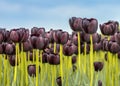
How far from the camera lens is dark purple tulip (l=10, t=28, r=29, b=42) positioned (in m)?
3.60

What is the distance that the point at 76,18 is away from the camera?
3.57 metres

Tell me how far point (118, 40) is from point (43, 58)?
906mm

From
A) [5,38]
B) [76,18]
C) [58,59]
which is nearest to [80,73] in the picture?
[58,59]

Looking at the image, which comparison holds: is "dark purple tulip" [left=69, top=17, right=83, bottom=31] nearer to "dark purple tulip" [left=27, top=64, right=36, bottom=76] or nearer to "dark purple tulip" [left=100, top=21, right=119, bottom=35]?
"dark purple tulip" [left=100, top=21, right=119, bottom=35]

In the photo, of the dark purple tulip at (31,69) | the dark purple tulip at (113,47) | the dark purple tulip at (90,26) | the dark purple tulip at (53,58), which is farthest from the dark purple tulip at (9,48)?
the dark purple tulip at (113,47)

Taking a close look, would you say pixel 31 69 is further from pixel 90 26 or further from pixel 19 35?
pixel 90 26

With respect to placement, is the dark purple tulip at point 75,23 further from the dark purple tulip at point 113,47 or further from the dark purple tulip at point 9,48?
the dark purple tulip at point 9,48

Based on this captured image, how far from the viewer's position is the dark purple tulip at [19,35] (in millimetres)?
3600

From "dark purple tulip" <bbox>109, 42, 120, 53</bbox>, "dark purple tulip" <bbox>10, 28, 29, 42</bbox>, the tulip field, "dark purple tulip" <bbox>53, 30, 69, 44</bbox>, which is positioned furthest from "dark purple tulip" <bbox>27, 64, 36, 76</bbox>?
"dark purple tulip" <bbox>109, 42, 120, 53</bbox>

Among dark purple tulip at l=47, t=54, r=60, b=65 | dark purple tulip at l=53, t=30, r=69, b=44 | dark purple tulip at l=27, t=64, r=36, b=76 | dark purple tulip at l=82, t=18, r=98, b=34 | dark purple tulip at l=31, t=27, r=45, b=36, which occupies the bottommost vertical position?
dark purple tulip at l=27, t=64, r=36, b=76

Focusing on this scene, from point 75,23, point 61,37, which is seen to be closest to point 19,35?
point 61,37

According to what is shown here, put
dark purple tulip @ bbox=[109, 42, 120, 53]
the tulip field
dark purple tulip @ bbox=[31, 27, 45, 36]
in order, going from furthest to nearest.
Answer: dark purple tulip @ bbox=[31, 27, 45, 36] → dark purple tulip @ bbox=[109, 42, 120, 53] → the tulip field

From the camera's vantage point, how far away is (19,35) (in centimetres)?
363

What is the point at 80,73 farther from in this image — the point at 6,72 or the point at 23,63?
the point at 6,72
